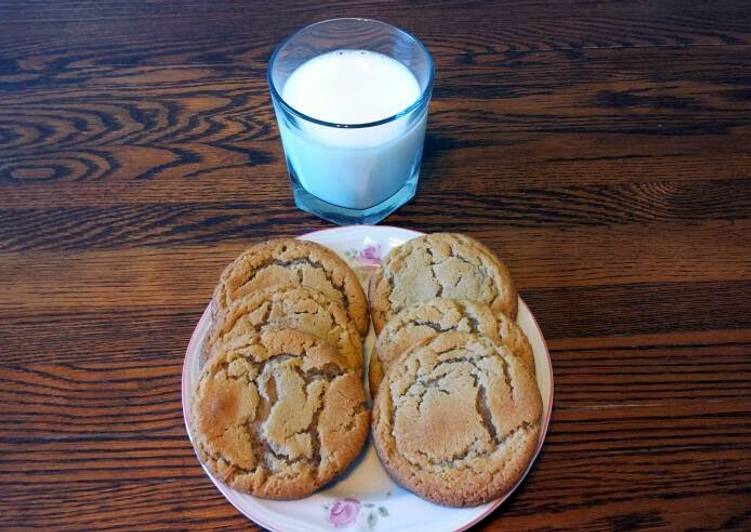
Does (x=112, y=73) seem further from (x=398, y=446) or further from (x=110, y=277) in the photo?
(x=398, y=446)

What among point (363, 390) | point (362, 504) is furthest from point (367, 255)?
point (362, 504)

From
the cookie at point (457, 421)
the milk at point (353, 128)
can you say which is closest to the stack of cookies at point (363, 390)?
the cookie at point (457, 421)

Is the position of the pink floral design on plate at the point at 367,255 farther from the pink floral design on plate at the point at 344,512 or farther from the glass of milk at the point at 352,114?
the pink floral design on plate at the point at 344,512

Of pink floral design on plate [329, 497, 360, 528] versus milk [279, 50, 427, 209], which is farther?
milk [279, 50, 427, 209]

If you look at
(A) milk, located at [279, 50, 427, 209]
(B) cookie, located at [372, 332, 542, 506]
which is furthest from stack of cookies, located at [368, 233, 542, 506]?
(A) milk, located at [279, 50, 427, 209]

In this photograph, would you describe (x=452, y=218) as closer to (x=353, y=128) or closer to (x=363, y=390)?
(x=353, y=128)

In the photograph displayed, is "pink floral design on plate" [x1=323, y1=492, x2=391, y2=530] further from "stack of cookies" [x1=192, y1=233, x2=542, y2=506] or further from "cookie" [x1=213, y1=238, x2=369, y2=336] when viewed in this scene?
"cookie" [x1=213, y1=238, x2=369, y2=336]
